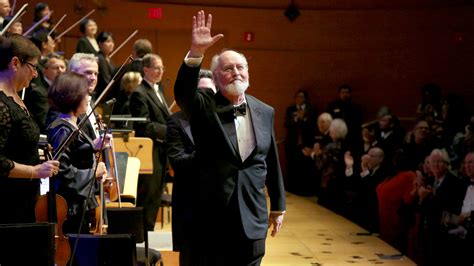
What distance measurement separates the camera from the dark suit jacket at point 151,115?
673 centimetres

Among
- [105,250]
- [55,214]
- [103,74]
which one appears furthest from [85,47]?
[105,250]

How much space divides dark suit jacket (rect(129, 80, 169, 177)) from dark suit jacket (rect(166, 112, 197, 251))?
180cm

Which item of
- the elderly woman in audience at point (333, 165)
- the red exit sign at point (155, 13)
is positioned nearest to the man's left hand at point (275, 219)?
the elderly woman in audience at point (333, 165)

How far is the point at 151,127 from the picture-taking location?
6.72 metres

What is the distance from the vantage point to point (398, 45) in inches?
472

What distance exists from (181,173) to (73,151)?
1.89 feet

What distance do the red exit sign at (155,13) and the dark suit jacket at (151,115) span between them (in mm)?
4616

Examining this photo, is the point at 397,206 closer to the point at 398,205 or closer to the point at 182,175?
the point at 398,205

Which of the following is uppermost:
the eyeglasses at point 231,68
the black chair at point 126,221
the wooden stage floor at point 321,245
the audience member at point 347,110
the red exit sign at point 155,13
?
the red exit sign at point 155,13

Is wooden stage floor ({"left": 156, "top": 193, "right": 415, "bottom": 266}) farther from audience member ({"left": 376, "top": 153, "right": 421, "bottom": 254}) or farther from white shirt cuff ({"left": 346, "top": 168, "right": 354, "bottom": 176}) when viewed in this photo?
white shirt cuff ({"left": 346, "top": 168, "right": 354, "bottom": 176})

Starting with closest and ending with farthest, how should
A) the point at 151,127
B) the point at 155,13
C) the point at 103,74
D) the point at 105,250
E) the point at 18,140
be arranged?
the point at 18,140, the point at 105,250, the point at 151,127, the point at 103,74, the point at 155,13

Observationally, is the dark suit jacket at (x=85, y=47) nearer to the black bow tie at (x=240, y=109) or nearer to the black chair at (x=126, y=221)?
the black chair at (x=126, y=221)

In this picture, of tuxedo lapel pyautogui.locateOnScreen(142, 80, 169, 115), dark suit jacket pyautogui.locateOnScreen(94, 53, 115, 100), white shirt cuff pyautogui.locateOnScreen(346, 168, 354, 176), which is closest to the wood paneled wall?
white shirt cuff pyautogui.locateOnScreen(346, 168, 354, 176)

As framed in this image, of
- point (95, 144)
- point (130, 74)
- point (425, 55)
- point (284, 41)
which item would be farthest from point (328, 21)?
point (95, 144)
